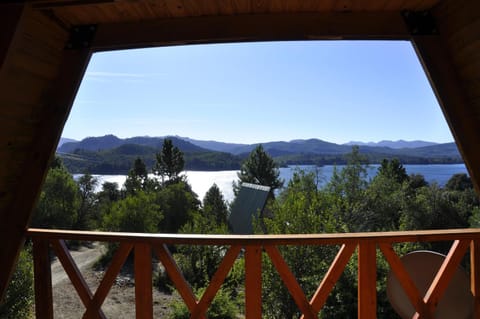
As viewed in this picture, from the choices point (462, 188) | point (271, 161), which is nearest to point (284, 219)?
point (462, 188)

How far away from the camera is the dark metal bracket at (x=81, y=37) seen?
5.13 feet

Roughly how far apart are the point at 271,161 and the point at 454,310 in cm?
2685

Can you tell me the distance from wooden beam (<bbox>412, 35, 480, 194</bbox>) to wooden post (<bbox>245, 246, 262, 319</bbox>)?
1.12m

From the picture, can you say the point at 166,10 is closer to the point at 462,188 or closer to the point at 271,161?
the point at 462,188

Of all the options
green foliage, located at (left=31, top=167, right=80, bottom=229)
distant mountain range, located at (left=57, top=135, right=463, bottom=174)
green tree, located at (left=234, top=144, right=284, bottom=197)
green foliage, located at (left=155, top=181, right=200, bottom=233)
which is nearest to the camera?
green foliage, located at (left=31, top=167, right=80, bottom=229)

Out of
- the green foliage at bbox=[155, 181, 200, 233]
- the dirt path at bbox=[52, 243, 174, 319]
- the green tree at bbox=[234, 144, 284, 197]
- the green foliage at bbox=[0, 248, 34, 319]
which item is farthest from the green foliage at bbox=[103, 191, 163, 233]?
the green tree at bbox=[234, 144, 284, 197]

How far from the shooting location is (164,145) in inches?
1077

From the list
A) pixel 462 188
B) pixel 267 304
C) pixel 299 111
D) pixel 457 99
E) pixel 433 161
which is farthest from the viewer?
pixel 299 111

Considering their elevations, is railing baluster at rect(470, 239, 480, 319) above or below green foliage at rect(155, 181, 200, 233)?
above

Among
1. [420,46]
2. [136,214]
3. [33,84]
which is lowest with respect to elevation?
[136,214]

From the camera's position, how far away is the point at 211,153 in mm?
33406

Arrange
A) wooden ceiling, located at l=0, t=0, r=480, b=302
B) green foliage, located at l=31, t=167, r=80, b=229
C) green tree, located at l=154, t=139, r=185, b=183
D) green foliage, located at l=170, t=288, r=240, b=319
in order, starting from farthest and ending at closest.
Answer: green tree, located at l=154, t=139, r=185, b=183, green foliage, located at l=31, t=167, r=80, b=229, green foliage, located at l=170, t=288, r=240, b=319, wooden ceiling, located at l=0, t=0, r=480, b=302

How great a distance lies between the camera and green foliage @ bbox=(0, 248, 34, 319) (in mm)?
7996

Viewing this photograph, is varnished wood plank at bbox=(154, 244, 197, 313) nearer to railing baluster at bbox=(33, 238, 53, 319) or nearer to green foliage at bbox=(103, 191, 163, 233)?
railing baluster at bbox=(33, 238, 53, 319)
